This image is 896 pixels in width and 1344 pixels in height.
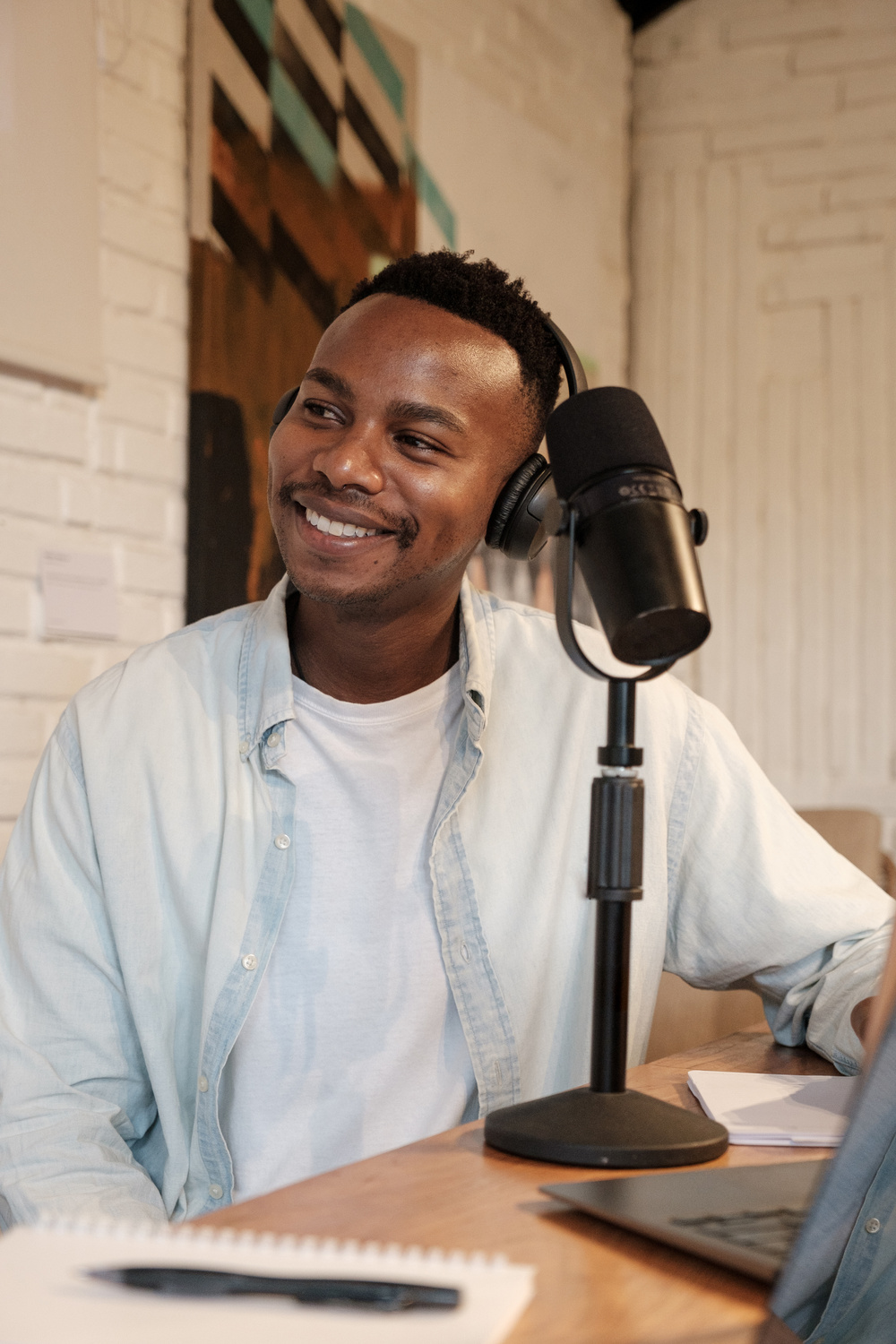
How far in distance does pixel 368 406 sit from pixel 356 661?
0.26 metres

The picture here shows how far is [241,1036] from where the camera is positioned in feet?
3.91

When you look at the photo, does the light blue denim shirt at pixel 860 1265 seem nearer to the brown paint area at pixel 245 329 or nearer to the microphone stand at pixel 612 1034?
the microphone stand at pixel 612 1034

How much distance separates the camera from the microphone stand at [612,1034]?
0.76 m

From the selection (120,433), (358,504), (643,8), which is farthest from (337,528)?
(643,8)

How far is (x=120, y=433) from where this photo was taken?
2.30 metres

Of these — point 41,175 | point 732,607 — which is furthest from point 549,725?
point 732,607

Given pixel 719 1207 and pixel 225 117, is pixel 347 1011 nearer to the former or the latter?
pixel 719 1207

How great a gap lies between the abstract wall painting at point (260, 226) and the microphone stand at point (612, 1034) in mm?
1716

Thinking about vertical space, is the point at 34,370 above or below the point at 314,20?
below

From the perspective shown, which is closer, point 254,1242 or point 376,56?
point 254,1242

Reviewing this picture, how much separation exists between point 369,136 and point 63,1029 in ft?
7.47

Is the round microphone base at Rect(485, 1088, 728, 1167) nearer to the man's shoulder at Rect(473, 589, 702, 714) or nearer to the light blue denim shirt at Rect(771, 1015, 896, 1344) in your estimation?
the light blue denim shirt at Rect(771, 1015, 896, 1344)

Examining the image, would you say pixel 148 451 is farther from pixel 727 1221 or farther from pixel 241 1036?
pixel 727 1221

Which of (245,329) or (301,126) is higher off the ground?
(301,126)
